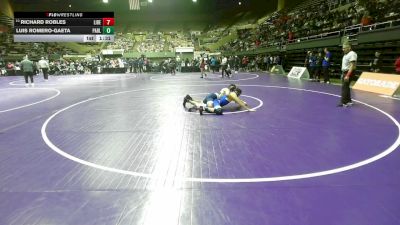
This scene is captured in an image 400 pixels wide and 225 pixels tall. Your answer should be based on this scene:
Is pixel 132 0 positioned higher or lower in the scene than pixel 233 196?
higher

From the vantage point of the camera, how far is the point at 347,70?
347 inches

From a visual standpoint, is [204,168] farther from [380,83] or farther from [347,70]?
[380,83]

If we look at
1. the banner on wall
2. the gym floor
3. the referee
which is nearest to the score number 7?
the gym floor

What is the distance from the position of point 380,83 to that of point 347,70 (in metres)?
3.69

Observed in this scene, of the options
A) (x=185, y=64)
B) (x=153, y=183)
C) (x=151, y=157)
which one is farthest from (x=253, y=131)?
(x=185, y=64)

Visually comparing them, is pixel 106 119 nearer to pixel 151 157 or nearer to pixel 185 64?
pixel 151 157

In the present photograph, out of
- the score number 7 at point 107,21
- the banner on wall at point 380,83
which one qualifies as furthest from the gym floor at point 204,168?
the score number 7 at point 107,21

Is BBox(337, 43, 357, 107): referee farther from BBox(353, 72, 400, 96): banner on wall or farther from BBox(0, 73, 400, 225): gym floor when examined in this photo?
BBox(353, 72, 400, 96): banner on wall

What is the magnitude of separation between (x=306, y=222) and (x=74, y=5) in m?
50.0

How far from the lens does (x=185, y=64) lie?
102ft
